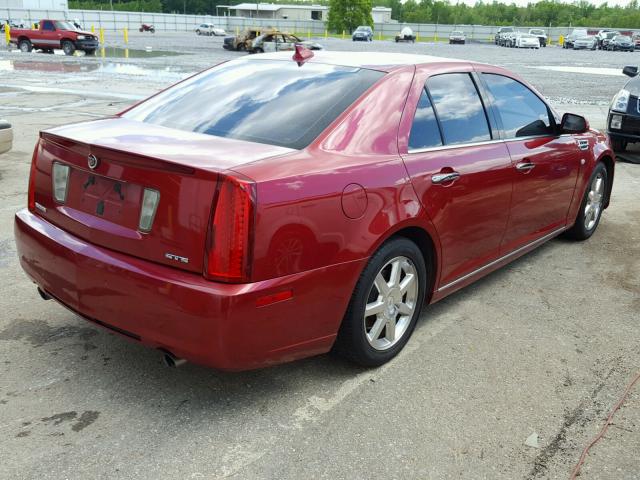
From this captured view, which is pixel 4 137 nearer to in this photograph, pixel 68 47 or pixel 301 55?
pixel 301 55

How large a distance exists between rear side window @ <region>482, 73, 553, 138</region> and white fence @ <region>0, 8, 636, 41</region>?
246 feet

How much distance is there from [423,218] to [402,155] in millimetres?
347

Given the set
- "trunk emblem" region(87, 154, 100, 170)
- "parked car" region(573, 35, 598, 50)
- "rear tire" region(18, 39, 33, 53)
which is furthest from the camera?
"parked car" region(573, 35, 598, 50)

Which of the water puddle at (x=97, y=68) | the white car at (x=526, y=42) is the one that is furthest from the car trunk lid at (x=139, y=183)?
the white car at (x=526, y=42)

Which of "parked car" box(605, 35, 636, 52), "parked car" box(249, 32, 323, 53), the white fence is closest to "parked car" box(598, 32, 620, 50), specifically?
"parked car" box(605, 35, 636, 52)

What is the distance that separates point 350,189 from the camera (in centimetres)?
299

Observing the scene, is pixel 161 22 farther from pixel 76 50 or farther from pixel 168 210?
pixel 168 210

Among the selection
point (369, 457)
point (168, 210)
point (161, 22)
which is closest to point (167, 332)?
point (168, 210)

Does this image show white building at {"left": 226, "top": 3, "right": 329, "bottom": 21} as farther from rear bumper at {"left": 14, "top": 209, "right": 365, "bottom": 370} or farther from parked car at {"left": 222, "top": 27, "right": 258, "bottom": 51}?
rear bumper at {"left": 14, "top": 209, "right": 365, "bottom": 370}

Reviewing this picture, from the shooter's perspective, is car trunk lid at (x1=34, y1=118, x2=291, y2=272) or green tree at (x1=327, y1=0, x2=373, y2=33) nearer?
car trunk lid at (x1=34, y1=118, x2=291, y2=272)

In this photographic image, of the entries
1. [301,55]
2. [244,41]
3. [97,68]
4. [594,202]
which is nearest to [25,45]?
[244,41]

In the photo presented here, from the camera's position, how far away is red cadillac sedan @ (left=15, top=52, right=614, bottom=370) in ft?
8.75

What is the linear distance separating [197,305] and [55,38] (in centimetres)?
3485

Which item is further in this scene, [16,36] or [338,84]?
[16,36]
